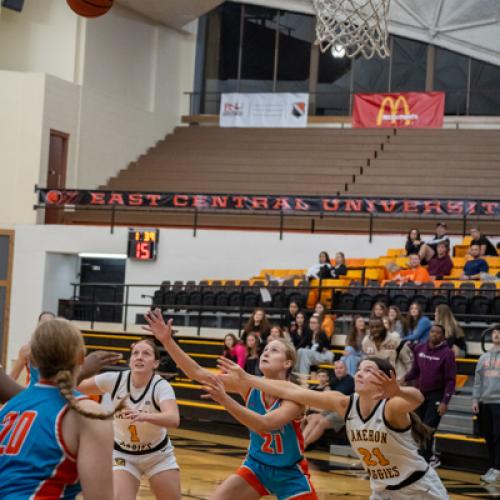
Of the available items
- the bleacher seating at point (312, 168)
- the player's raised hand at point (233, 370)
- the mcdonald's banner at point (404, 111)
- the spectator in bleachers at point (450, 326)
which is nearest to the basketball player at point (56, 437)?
the player's raised hand at point (233, 370)

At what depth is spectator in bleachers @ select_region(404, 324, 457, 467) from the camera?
11.4 m

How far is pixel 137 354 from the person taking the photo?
6.37m

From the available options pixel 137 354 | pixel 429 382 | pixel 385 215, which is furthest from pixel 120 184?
pixel 137 354

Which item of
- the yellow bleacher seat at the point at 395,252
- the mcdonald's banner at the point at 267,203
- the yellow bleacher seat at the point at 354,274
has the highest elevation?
the mcdonald's banner at the point at 267,203

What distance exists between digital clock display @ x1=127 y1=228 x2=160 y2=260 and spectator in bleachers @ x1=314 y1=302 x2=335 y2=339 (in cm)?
741

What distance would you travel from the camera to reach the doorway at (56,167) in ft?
81.5

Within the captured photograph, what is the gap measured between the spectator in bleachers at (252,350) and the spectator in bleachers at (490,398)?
330 centimetres

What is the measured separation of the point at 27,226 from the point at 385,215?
791cm

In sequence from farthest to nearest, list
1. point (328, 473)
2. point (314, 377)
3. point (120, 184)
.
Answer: point (120, 184) → point (314, 377) → point (328, 473)

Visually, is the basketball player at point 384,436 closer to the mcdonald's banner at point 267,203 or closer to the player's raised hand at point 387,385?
the player's raised hand at point 387,385

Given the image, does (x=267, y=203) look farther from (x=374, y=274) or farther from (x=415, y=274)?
(x=415, y=274)

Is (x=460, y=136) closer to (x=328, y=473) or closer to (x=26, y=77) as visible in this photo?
(x=26, y=77)

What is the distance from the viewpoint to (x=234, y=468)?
10914 millimetres

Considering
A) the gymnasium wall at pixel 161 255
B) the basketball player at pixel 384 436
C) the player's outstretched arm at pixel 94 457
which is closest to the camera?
the player's outstretched arm at pixel 94 457
